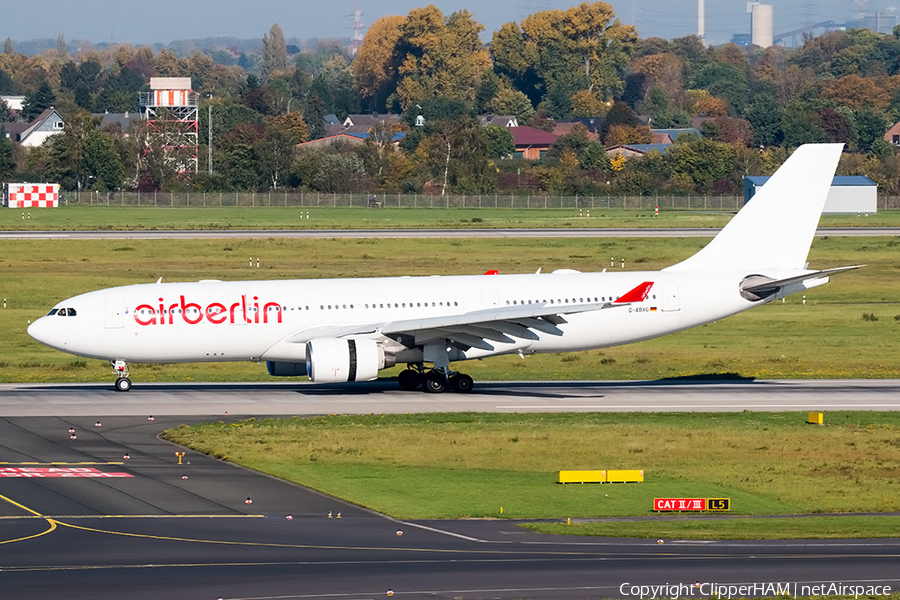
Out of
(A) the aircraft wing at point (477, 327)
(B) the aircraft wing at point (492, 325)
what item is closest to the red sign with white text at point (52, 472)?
(A) the aircraft wing at point (477, 327)

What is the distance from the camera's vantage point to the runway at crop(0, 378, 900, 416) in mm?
44531

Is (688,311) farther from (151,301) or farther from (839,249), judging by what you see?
(839,249)

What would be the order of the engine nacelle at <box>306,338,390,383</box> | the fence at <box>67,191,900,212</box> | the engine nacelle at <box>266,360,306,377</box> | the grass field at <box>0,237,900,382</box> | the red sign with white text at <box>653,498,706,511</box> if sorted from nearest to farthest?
the red sign with white text at <box>653,498,706,511</box>
the engine nacelle at <box>306,338,390,383</box>
the engine nacelle at <box>266,360,306,377</box>
the grass field at <box>0,237,900,382</box>
the fence at <box>67,191,900,212</box>

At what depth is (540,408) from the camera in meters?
44.9

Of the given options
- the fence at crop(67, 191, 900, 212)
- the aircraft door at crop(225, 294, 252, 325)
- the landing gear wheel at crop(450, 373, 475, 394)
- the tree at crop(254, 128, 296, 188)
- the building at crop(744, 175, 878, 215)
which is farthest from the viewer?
the tree at crop(254, 128, 296, 188)

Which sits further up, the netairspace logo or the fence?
the fence

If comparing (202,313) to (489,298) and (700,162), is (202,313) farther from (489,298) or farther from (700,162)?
(700,162)

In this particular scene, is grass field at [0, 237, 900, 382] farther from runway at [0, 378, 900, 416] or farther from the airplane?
the airplane

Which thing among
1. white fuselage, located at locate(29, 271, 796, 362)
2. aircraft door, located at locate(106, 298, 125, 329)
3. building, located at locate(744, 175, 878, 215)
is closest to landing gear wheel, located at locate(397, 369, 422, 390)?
white fuselage, located at locate(29, 271, 796, 362)

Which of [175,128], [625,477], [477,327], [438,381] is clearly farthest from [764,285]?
[175,128]

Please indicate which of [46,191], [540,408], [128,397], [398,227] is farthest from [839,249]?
[46,191]

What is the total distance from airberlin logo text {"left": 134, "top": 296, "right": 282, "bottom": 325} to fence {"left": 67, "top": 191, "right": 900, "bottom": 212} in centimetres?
10454

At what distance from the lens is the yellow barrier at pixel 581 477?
33178 millimetres

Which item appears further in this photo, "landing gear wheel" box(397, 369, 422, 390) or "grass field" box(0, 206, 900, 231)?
"grass field" box(0, 206, 900, 231)
